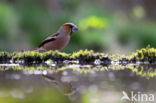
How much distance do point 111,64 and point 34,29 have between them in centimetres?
519

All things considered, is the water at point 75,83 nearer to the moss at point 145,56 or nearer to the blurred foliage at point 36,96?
the blurred foliage at point 36,96

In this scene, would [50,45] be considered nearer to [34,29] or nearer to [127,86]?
[127,86]

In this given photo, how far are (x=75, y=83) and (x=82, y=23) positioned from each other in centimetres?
680

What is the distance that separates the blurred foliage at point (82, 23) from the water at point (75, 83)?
4.49 meters

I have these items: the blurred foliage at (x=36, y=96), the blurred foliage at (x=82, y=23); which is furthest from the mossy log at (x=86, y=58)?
the blurred foliage at (x=82, y=23)

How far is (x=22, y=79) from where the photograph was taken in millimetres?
2893

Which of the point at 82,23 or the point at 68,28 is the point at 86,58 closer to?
the point at 68,28

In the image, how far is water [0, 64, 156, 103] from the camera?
7.70 feet

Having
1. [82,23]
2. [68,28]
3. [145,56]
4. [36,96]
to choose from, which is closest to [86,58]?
[145,56]

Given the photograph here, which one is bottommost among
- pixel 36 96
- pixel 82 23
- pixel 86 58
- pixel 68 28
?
pixel 36 96

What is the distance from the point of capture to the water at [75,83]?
2.35 metres

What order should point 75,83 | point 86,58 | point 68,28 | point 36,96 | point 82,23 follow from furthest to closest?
point 82,23
point 68,28
point 86,58
point 75,83
point 36,96

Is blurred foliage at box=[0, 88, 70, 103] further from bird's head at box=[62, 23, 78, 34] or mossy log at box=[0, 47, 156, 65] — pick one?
bird's head at box=[62, 23, 78, 34]

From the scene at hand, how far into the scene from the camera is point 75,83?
2738mm
